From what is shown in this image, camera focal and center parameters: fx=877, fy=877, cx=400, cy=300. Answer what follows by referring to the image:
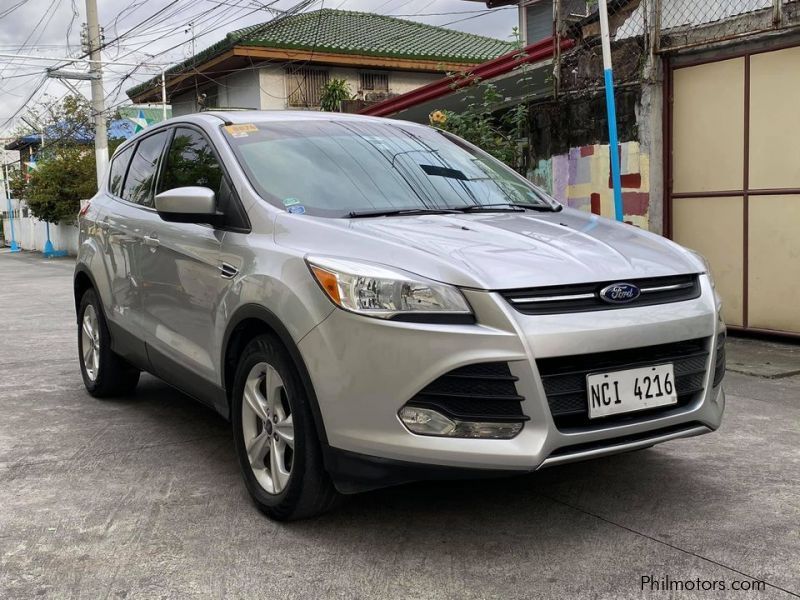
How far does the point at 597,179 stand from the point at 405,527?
6305mm

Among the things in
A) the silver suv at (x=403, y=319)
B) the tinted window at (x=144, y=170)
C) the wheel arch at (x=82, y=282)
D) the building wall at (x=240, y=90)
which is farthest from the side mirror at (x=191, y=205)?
the building wall at (x=240, y=90)

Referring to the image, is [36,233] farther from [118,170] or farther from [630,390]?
[630,390]

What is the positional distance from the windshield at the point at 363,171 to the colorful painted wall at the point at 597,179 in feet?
13.7

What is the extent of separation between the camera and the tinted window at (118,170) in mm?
5645

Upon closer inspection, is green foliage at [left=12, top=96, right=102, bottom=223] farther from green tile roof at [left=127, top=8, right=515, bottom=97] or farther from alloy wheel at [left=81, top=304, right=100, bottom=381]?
alloy wheel at [left=81, top=304, right=100, bottom=381]

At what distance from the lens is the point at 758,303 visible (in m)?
7.73

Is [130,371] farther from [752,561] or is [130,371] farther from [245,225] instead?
[752,561]

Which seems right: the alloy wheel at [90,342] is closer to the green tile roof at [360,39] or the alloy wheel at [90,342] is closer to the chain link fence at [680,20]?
the chain link fence at [680,20]

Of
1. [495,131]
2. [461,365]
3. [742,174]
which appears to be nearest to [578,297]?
[461,365]

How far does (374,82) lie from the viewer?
2519 centimetres

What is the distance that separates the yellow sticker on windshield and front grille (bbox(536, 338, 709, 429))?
208 centimetres

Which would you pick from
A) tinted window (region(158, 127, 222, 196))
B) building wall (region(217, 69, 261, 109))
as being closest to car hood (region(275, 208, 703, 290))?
tinted window (region(158, 127, 222, 196))

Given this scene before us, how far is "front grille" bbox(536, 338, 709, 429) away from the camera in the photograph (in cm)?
296

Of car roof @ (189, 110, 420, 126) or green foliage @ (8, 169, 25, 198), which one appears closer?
car roof @ (189, 110, 420, 126)
